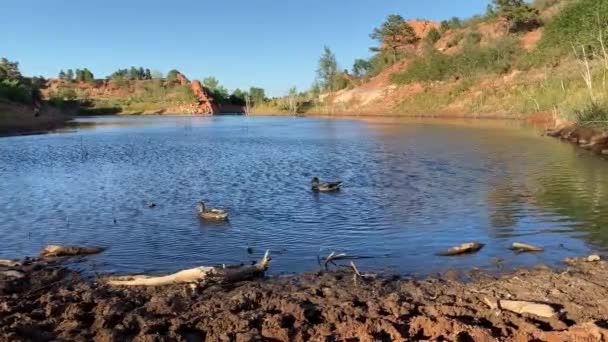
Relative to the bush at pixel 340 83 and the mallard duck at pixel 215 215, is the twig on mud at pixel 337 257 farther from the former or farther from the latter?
the bush at pixel 340 83

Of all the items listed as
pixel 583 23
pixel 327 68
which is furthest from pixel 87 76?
pixel 583 23

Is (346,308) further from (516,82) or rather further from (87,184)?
(516,82)

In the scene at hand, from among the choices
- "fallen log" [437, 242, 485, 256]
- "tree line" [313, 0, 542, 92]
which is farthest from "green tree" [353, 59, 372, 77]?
"fallen log" [437, 242, 485, 256]

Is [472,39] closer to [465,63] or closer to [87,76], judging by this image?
[465,63]

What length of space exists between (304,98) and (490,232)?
453 ft

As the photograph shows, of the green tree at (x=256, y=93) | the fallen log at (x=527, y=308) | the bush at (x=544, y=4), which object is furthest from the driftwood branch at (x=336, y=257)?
the green tree at (x=256, y=93)

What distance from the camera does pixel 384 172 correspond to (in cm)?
2216

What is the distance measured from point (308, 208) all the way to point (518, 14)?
8228cm

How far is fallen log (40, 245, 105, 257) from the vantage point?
10.3 m

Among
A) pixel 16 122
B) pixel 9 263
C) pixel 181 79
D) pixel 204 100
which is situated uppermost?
pixel 181 79

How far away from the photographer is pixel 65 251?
34.1 feet

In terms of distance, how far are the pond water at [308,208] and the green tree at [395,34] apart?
3394 inches

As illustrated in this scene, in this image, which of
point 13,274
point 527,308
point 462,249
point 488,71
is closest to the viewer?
point 527,308

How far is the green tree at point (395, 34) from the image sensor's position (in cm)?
10981
